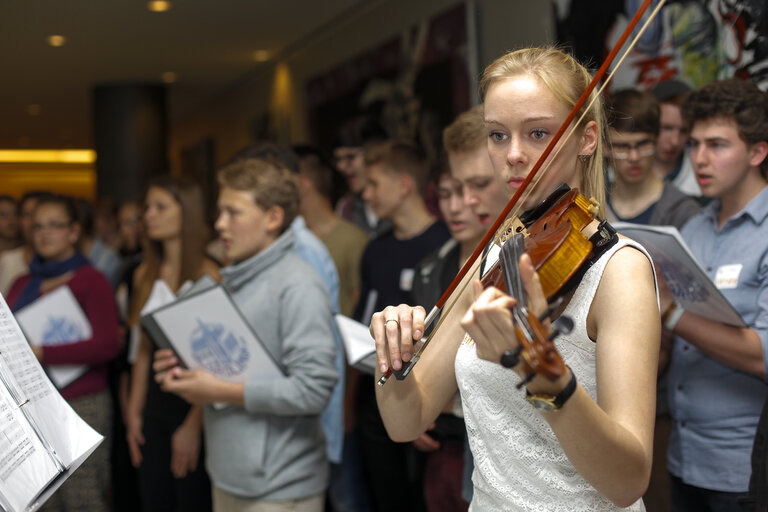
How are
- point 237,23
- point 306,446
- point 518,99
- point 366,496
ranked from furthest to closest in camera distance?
point 237,23
point 366,496
point 306,446
point 518,99

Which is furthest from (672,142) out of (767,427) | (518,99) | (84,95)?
(84,95)

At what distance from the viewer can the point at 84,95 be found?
11.1 m

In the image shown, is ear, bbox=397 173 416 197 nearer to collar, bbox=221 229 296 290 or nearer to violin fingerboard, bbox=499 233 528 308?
collar, bbox=221 229 296 290

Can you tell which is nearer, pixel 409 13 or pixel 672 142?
pixel 672 142

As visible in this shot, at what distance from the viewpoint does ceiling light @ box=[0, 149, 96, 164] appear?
57.8 feet

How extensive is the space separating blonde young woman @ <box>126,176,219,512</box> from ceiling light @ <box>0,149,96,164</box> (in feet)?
50.3

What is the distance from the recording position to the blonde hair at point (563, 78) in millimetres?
1250

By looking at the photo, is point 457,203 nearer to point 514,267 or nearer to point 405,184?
point 405,184

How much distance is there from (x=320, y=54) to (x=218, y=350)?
6.00 m

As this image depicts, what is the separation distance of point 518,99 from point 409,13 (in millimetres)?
5123

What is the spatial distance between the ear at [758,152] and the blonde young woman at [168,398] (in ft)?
6.35

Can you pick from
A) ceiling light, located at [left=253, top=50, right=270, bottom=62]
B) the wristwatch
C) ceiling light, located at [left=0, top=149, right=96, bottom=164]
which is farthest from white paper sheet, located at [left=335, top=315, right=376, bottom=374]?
ceiling light, located at [left=0, top=149, right=96, bottom=164]

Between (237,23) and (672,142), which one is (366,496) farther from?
(237,23)

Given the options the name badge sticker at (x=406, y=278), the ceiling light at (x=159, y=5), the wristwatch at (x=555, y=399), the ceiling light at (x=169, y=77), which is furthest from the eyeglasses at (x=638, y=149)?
the ceiling light at (x=169, y=77)
